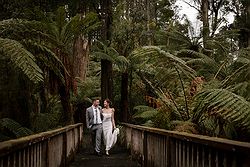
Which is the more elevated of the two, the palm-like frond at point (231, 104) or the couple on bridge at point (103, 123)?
the palm-like frond at point (231, 104)

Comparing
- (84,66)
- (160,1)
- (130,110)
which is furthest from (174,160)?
(160,1)

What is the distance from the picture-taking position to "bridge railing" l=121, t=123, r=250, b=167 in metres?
3.22

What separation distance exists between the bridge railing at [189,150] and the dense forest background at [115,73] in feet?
2.12

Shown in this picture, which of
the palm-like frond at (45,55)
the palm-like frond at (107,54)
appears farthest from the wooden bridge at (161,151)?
the palm-like frond at (107,54)

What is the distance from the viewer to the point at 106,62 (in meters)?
17.0

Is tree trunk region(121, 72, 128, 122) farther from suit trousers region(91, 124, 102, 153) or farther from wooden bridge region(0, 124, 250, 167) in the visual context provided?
wooden bridge region(0, 124, 250, 167)

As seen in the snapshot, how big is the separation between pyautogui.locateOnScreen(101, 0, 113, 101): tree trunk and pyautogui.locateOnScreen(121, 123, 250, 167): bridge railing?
28.8ft

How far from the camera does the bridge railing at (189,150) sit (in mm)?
3217

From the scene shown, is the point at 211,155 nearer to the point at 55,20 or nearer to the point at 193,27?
the point at 55,20

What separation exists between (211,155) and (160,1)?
33.5m

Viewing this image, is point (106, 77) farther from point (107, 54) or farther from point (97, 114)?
point (97, 114)

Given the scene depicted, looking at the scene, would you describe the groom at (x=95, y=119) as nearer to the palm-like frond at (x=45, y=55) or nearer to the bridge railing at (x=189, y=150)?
the palm-like frond at (x=45, y=55)

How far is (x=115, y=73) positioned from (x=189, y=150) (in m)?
16.3

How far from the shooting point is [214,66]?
1119cm
